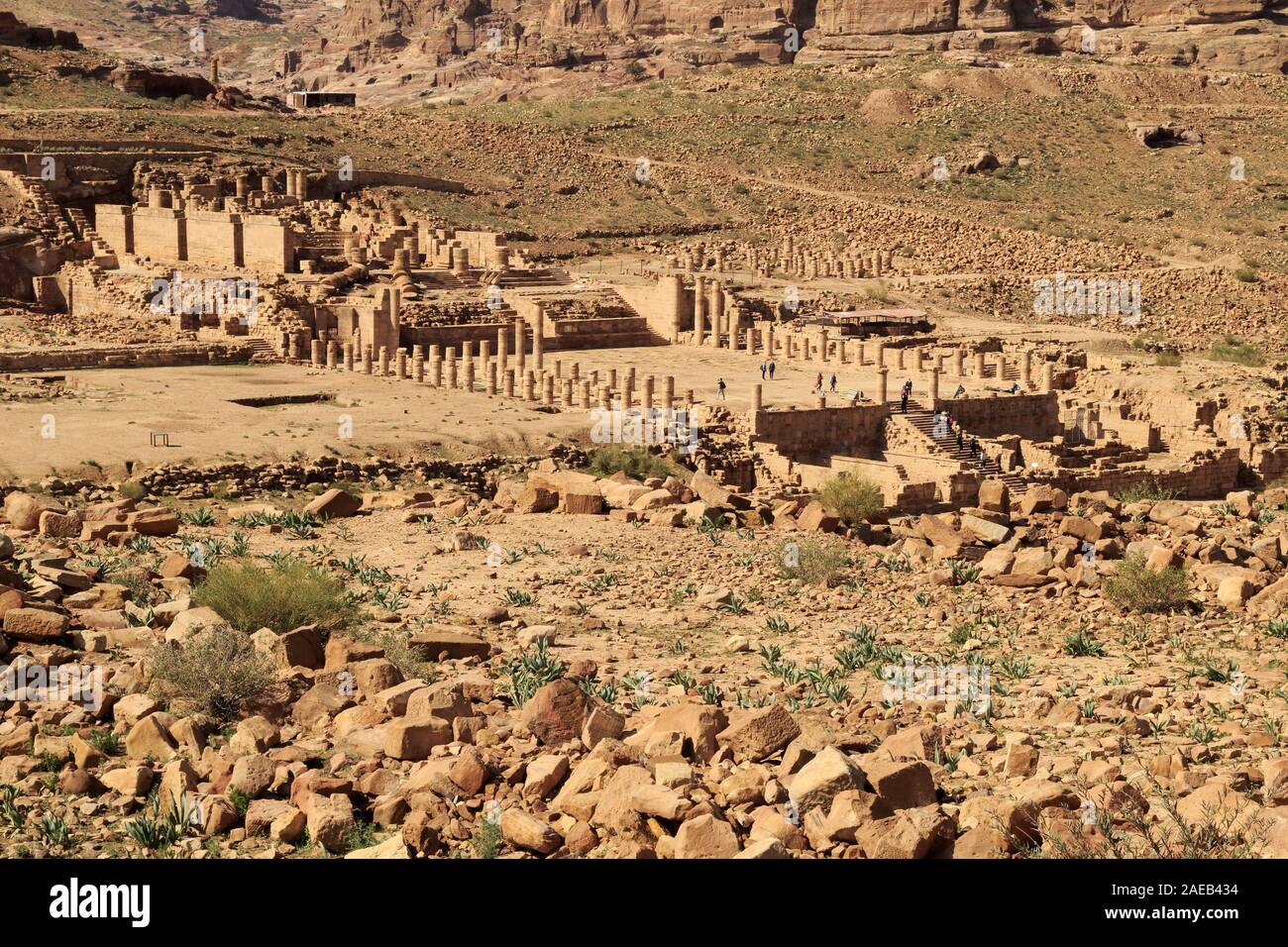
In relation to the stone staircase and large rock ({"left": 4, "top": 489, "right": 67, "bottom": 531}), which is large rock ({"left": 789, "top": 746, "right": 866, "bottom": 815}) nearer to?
large rock ({"left": 4, "top": 489, "right": 67, "bottom": 531})

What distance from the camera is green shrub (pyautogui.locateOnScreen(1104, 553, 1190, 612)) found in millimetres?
21422

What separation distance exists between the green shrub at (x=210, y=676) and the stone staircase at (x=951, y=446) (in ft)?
65.3

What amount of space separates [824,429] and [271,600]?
1855 cm

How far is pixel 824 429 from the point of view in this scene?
117 ft

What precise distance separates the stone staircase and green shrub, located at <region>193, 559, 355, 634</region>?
1699 cm

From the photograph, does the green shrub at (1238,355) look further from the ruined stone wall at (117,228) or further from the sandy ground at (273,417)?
the ruined stone wall at (117,228)

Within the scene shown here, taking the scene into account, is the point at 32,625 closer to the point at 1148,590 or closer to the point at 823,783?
the point at 823,783

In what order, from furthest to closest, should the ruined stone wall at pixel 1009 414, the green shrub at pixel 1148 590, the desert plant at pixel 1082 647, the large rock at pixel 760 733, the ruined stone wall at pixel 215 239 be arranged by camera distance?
the ruined stone wall at pixel 215 239, the ruined stone wall at pixel 1009 414, the green shrub at pixel 1148 590, the desert plant at pixel 1082 647, the large rock at pixel 760 733

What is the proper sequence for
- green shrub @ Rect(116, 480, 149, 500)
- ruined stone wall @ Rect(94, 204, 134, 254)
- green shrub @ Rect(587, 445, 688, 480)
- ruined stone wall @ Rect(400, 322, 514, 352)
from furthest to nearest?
ruined stone wall @ Rect(94, 204, 134, 254) < ruined stone wall @ Rect(400, 322, 514, 352) < green shrub @ Rect(587, 445, 688, 480) < green shrub @ Rect(116, 480, 149, 500)

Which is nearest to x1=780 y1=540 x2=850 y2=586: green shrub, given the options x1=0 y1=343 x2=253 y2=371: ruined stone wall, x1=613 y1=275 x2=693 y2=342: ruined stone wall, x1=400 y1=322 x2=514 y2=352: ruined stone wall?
x1=0 y1=343 x2=253 y2=371: ruined stone wall

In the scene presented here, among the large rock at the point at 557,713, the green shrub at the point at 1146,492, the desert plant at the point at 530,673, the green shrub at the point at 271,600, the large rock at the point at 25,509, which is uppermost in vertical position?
the large rock at the point at 557,713

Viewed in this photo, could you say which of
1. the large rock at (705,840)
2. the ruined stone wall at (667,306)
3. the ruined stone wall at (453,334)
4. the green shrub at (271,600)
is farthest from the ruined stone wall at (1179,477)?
the large rock at (705,840)

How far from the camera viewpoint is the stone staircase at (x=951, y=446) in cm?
3407

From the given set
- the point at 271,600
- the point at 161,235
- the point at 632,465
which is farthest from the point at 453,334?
the point at 271,600
